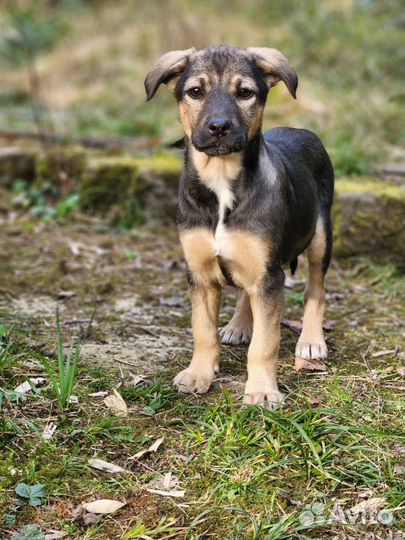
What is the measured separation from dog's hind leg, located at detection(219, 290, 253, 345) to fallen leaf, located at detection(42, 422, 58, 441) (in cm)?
147

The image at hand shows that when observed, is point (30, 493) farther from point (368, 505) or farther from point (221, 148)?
point (221, 148)

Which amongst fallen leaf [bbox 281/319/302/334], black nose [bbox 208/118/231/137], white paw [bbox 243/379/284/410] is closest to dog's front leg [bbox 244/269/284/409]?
white paw [bbox 243/379/284/410]

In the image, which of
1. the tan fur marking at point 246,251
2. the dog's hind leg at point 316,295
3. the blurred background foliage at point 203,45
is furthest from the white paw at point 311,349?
the blurred background foliage at point 203,45

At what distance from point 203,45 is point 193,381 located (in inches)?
321

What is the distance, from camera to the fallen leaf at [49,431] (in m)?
3.60

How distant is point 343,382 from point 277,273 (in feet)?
2.45

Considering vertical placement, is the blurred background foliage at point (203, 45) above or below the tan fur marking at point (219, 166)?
below

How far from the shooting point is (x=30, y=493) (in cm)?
330

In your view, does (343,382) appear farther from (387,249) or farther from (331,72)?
(331,72)

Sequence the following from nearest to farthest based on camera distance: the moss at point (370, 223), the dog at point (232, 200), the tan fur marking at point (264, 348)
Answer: the dog at point (232, 200)
the tan fur marking at point (264, 348)
the moss at point (370, 223)

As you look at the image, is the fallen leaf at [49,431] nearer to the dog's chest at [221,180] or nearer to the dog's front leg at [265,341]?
the dog's front leg at [265,341]

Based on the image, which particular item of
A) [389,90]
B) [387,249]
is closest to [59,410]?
[387,249]

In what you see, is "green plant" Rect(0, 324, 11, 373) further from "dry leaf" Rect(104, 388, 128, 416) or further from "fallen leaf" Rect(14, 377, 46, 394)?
"dry leaf" Rect(104, 388, 128, 416)

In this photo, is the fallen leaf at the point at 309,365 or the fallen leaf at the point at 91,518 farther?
the fallen leaf at the point at 309,365
